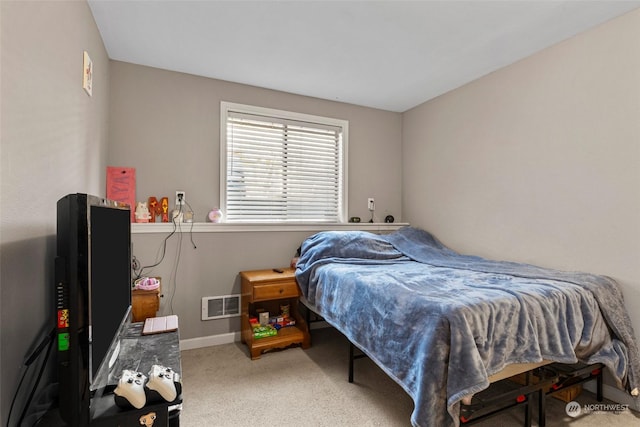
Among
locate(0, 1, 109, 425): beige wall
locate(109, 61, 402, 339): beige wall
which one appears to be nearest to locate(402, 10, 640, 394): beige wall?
locate(109, 61, 402, 339): beige wall

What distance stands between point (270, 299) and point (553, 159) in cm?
249

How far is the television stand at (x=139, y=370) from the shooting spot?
0.90 meters

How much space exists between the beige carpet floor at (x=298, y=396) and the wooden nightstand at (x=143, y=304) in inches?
20.5

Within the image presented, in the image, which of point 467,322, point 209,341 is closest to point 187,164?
point 209,341

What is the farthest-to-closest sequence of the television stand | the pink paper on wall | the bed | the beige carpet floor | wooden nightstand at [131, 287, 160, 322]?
the pink paper on wall < wooden nightstand at [131, 287, 160, 322] < the beige carpet floor < the bed < the television stand

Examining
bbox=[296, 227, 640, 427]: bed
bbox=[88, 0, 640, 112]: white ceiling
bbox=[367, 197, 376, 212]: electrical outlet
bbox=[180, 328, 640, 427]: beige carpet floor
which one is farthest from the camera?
bbox=[367, 197, 376, 212]: electrical outlet

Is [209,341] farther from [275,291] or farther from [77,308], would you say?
[77,308]

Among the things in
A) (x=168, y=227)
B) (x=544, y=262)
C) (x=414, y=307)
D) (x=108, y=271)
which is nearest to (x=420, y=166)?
(x=544, y=262)

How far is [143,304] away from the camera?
2.21m

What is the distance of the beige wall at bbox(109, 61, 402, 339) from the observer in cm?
258

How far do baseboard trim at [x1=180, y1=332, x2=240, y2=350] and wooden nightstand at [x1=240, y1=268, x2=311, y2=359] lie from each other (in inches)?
4.8

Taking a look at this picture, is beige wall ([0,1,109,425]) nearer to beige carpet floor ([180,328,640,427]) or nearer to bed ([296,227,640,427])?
beige carpet floor ([180,328,640,427])

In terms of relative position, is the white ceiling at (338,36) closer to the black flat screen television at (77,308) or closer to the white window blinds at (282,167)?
the white window blinds at (282,167)

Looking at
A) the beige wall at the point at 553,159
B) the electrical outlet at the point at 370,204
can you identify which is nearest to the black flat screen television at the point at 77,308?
the beige wall at the point at 553,159
